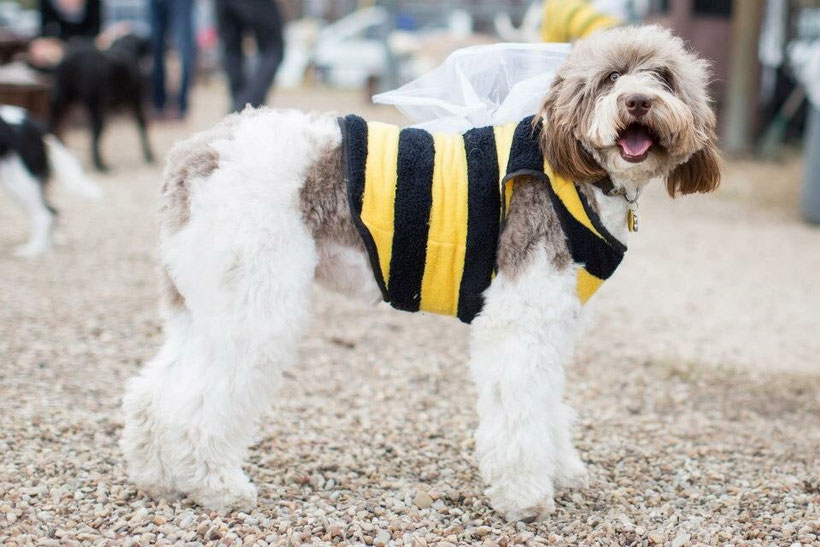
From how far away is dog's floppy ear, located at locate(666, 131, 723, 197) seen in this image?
271 cm

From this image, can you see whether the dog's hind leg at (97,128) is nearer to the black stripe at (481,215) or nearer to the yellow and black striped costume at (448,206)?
the yellow and black striped costume at (448,206)

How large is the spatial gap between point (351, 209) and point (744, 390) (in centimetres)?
244

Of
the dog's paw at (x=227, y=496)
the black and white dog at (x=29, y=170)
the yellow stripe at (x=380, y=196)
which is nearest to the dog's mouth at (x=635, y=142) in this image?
the yellow stripe at (x=380, y=196)

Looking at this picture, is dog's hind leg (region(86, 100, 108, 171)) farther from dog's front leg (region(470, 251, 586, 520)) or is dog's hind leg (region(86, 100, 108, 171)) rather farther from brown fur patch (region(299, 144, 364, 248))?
dog's front leg (region(470, 251, 586, 520))

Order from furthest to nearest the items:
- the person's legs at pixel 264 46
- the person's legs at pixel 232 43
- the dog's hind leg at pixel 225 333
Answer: the person's legs at pixel 232 43 → the person's legs at pixel 264 46 → the dog's hind leg at pixel 225 333

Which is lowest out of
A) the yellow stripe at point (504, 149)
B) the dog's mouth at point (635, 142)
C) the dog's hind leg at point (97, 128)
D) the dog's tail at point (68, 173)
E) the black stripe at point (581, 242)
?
the dog's hind leg at point (97, 128)

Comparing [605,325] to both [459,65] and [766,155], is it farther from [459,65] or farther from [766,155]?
[766,155]

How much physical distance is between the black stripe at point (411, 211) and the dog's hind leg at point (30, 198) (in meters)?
4.00

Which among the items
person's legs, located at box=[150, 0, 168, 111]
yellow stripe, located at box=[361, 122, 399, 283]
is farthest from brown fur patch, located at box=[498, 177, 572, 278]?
person's legs, located at box=[150, 0, 168, 111]

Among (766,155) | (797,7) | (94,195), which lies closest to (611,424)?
(94,195)

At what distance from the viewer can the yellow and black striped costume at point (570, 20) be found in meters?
6.43

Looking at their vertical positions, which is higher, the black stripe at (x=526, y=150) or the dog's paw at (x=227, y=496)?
the black stripe at (x=526, y=150)

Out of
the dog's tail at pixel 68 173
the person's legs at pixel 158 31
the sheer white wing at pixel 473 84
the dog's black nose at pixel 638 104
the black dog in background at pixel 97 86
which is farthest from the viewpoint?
the person's legs at pixel 158 31

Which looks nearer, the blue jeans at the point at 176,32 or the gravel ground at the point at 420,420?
the gravel ground at the point at 420,420
